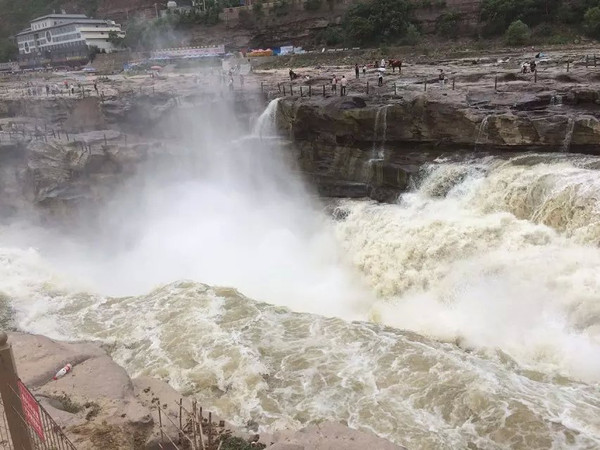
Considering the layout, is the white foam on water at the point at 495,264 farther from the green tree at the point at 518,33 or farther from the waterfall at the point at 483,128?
the green tree at the point at 518,33

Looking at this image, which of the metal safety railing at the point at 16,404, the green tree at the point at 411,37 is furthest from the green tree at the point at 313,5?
the metal safety railing at the point at 16,404

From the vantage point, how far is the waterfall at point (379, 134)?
1565 cm

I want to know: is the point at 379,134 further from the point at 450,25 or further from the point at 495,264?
the point at 450,25

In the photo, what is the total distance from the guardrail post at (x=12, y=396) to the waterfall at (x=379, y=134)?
1294 centimetres

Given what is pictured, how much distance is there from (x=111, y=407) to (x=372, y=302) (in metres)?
6.76

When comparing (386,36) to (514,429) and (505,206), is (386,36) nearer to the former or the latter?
(505,206)

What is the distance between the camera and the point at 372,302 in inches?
476

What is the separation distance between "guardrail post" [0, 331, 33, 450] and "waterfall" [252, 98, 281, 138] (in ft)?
50.5

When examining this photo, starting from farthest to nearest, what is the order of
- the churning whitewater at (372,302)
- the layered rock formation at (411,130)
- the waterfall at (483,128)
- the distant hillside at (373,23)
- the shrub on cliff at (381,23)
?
the shrub on cliff at (381,23), the distant hillside at (373,23), the waterfall at (483,128), the layered rock formation at (411,130), the churning whitewater at (372,302)

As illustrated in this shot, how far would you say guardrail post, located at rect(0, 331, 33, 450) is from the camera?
3947 millimetres

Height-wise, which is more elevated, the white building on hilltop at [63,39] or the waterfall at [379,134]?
the white building on hilltop at [63,39]

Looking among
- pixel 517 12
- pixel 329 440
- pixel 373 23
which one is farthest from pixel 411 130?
pixel 373 23

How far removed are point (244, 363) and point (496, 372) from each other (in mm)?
4066

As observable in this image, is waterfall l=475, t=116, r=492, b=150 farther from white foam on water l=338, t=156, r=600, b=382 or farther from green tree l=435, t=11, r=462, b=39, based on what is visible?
green tree l=435, t=11, r=462, b=39
